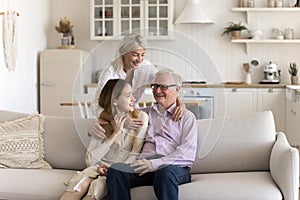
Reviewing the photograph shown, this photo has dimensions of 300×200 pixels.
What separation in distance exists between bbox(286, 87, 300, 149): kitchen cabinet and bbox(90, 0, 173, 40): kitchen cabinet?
1.68 m

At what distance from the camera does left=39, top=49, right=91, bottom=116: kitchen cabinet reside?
6574 mm

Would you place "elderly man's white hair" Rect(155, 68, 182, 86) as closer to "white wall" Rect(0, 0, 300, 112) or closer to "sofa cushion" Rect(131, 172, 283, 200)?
"sofa cushion" Rect(131, 172, 283, 200)

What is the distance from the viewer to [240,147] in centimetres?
344

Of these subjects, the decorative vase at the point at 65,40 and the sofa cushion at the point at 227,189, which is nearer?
the sofa cushion at the point at 227,189

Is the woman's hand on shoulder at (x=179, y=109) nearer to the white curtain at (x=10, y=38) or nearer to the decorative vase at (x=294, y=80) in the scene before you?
the white curtain at (x=10, y=38)

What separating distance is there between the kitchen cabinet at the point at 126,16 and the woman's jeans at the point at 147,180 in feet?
12.5

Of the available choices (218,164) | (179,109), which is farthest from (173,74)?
(218,164)

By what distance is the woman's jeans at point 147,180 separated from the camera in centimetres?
296

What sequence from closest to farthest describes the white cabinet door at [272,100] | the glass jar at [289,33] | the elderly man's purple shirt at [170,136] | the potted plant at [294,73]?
the elderly man's purple shirt at [170,136]
the white cabinet door at [272,100]
the potted plant at [294,73]
the glass jar at [289,33]

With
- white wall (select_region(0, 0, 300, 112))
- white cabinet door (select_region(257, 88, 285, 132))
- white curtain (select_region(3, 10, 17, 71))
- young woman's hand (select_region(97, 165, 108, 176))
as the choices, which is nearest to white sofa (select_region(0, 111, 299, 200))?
young woman's hand (select_region(97, 165, 108, 176))

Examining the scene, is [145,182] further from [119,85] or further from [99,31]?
[99,31]

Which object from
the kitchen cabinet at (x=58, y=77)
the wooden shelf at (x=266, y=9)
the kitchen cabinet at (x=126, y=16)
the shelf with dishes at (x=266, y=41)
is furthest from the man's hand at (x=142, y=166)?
the wooden shelf at (x=266, y=9)

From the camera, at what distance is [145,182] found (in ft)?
10.3

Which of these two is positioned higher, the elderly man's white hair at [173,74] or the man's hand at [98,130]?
the elderly man's white hair at [173,74]
